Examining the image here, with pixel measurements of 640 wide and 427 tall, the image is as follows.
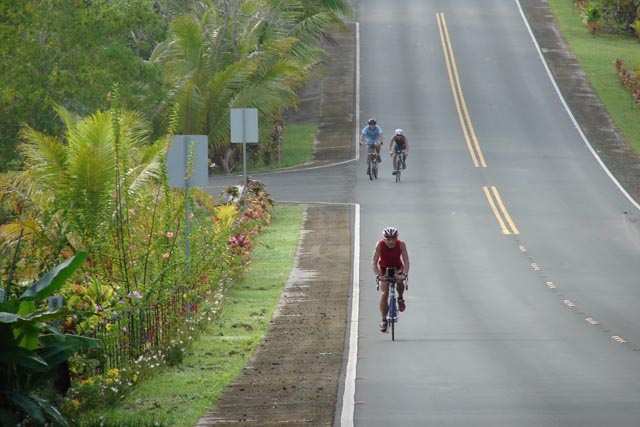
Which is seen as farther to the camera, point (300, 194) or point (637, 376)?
point (300, 194)

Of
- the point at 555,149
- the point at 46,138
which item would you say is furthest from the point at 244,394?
the point at 555,149

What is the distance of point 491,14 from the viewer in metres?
75.8

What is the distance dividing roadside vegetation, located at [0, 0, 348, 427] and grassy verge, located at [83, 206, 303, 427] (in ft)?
0.25

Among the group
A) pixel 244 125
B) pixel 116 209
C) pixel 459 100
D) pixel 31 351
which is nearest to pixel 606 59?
pixel 459 100

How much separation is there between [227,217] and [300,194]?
13.9 m

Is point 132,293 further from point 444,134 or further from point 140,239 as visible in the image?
point 444,134

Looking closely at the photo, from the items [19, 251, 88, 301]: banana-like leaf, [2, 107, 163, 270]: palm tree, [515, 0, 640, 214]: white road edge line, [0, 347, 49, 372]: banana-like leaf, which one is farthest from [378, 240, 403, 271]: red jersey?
[515, 0, 640, 214]: white road edge line

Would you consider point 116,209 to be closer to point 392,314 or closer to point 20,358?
point 392,314

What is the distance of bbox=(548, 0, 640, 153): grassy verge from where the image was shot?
172 feet

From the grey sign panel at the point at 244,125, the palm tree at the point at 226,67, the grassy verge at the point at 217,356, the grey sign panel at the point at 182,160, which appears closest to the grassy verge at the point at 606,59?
the palm tree at the point at 226,67

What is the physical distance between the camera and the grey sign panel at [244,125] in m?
28.3

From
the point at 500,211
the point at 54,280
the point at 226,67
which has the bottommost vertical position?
the point at 500,211

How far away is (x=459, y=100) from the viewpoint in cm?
5659

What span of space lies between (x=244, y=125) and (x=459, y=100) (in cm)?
2957
